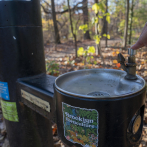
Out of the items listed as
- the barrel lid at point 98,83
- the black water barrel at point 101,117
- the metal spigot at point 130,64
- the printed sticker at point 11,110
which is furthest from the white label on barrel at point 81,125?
the printed sticker at point 11,110

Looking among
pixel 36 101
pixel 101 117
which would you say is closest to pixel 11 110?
pixel 36 101

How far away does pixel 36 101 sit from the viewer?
1.17 m

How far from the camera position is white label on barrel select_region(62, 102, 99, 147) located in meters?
0.82

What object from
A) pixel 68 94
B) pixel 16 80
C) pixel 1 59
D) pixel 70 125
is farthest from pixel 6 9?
pixel 70 125

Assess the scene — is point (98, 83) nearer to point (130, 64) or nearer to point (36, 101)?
point (130, 64)

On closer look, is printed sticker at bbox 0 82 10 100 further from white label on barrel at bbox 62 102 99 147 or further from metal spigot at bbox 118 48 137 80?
metal spigot at bbox 118 48 137 80

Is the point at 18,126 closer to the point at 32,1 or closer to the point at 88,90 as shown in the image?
the point at 88,90

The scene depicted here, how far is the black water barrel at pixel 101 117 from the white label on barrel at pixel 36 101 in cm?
16

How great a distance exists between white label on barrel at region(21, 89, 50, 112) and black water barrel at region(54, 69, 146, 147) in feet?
0.54

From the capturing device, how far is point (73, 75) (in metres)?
1.28

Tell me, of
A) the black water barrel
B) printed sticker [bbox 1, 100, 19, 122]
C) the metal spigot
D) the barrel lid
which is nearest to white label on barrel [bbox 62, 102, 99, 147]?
the black water barrel

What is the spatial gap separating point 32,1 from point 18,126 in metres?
1.06

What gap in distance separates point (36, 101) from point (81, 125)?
17.6 inches

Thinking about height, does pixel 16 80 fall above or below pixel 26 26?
below
